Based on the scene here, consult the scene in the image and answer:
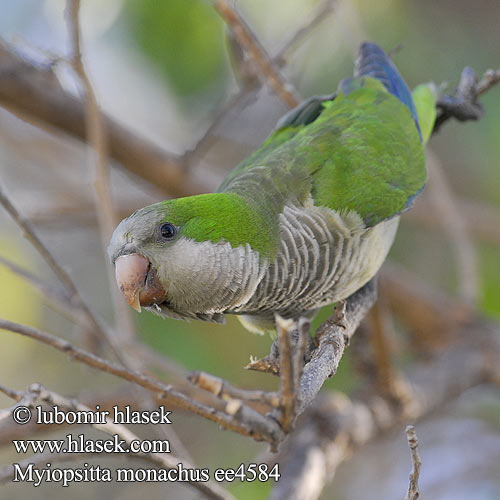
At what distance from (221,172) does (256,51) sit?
2952 millimetres

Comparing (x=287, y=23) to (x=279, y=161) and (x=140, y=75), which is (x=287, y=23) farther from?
(x=279, y=161)

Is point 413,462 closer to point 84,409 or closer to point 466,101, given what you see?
point 84,409

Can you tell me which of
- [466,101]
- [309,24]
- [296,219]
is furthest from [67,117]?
[466,101]

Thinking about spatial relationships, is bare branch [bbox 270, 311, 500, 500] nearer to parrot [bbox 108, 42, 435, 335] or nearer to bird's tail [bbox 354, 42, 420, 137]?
parrot [bbox 108, 42, 435, 335]

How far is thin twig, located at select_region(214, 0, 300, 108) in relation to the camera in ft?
10.2

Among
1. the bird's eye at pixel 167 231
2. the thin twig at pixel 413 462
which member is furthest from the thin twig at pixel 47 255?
the thin twig at pixel 413 462

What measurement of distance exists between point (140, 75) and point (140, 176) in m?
1.20

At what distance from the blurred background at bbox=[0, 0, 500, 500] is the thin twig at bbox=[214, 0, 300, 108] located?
0.37 m

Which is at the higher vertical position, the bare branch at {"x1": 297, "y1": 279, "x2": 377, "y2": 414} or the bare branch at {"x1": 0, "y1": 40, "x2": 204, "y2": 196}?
the bare branch at {"x1": 0, "y1": 40, "x2": 204, "y2": 196}

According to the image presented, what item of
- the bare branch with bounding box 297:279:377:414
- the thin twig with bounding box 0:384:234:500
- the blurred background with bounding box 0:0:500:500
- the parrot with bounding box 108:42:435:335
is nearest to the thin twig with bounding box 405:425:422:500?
the bare branch with bounding box 297:279:377:414

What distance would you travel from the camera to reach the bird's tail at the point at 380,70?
11.6ft

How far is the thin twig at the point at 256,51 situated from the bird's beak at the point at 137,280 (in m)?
1.43

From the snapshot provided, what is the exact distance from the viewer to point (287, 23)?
16.3ft

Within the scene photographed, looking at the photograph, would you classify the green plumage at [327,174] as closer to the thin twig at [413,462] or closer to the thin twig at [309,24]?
the thin twig at [309,24]
